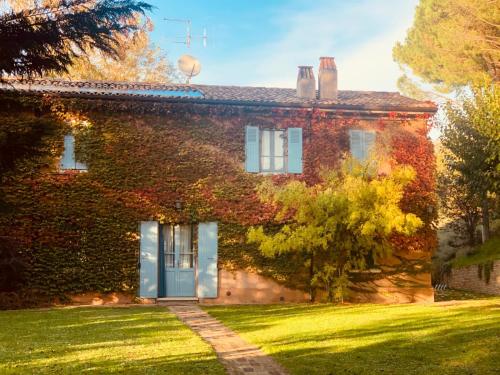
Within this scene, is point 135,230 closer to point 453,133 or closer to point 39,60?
point 453,133

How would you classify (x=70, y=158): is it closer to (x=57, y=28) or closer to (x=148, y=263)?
(x=148, y=263)

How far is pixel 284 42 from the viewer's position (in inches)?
882

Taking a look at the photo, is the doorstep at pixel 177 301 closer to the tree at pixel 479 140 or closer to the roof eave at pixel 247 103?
the roof eave at pixel 247 103

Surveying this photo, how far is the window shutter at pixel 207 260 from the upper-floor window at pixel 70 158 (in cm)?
383

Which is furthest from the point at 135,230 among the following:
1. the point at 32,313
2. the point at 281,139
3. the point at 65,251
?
the point at 281,139

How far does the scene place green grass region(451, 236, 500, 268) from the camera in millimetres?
22005

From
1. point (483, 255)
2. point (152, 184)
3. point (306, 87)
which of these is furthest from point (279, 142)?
point (483, 255)

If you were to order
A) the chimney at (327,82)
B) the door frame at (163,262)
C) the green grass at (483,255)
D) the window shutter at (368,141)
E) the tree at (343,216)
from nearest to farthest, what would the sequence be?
the tree at (343,216), the door frame at (163,262), the window shutter at (368,141), the chimney at (327,82), the green grass at (483,255)

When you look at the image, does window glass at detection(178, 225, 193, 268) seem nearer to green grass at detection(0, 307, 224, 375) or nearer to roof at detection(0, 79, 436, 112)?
roof at detection(0, 79, 436, 112)

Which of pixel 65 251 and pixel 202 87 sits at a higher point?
pixel 202 87

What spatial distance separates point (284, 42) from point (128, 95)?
8.15 meters

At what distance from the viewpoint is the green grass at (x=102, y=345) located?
674cm

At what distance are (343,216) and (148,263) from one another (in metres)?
5.69

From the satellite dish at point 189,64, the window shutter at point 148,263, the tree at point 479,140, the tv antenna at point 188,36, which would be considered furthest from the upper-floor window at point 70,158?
the tree at point 479,140
